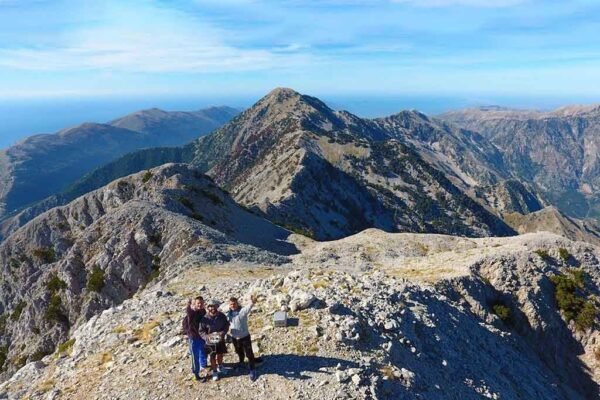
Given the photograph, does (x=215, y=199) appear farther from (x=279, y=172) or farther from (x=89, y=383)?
(x=279, y=172)

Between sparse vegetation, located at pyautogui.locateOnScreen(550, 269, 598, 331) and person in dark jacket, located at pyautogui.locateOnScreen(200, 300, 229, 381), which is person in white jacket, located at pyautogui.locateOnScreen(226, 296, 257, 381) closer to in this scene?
person in dark jacket, located at pyautogui.locateOnScreen(200, 300, 229, 381)

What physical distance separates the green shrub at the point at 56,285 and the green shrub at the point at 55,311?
827mm

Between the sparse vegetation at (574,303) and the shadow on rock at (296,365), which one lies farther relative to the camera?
the sparse vegetation at (574,303)

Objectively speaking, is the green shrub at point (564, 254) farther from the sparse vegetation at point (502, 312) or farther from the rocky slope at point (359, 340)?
the sparse vegetation at point (502, 312)

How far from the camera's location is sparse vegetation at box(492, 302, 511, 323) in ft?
118

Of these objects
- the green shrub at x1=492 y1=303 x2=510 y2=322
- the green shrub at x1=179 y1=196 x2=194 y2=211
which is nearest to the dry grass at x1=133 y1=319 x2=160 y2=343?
the green shrub at x1=492 y1=303 x2=510 y2=322

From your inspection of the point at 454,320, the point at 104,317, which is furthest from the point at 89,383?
the point at 454,320

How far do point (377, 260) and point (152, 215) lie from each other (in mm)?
28680

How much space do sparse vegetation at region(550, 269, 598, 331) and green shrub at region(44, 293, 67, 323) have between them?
4992 centimetres

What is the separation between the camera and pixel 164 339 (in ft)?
64.5

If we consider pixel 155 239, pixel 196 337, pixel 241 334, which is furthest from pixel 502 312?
pixel 155 239

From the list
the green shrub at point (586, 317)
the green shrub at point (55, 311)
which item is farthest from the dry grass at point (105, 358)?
the green shrub at point (586, 317)

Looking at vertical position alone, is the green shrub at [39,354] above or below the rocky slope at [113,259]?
below

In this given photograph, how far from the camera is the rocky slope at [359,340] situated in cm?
1655
